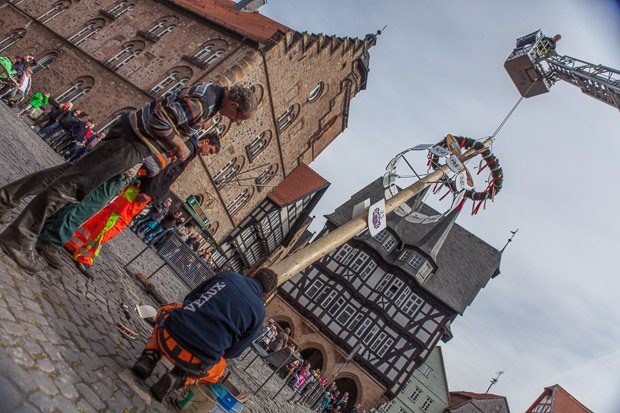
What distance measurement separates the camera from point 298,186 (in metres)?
28.6

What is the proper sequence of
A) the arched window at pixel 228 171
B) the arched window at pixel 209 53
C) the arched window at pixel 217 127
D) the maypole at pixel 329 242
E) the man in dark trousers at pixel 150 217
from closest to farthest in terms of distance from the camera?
the maypole at pixel 329 242, the man in dark trousers at pixel 150 217, the arched window at pixel 217 127, the arched window at pixel 209 53, the arched window at pixel 228 171

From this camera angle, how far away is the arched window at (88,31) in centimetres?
2052

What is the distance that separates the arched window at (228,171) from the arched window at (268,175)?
2740 mm

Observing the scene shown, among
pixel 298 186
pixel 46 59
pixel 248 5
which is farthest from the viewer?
pixel 248 5

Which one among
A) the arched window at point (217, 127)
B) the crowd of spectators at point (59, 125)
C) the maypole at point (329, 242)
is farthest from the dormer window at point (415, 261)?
the maypole at point (329, 242)

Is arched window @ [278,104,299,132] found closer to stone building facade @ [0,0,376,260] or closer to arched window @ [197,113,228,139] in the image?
stone building facade @ [0,0,376,260]

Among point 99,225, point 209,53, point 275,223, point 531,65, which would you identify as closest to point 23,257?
point 99,225

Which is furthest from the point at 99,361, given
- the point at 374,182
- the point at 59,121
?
the point at 374,182

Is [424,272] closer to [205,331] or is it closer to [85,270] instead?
[85,270]

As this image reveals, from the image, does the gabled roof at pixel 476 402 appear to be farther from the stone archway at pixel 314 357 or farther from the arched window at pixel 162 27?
the arched window at pixel 162 27

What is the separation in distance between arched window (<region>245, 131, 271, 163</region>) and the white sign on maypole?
50.2 feet

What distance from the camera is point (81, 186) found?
3986 millimetres

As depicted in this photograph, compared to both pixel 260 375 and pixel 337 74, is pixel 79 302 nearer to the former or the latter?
pixel 260 375

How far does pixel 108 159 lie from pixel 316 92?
67.9ft
